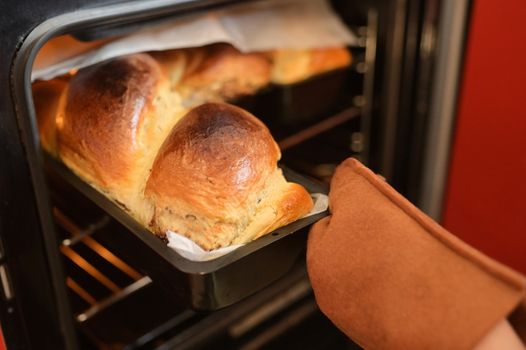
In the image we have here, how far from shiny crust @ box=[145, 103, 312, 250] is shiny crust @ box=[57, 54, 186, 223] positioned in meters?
0.05

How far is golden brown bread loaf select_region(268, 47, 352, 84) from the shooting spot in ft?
3.52

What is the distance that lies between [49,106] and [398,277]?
547 millimetres

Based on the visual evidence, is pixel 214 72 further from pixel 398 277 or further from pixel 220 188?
pixel 398 277

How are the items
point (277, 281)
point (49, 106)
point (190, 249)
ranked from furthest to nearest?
1. point (277, 281)
2. point (49, 106)
3. point (190, 249)

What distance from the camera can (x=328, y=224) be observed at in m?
0.61

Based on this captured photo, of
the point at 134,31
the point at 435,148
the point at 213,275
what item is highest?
the point at 134,31

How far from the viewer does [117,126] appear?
73 centimetres

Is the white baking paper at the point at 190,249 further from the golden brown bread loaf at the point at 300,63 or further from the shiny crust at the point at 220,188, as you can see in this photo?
the golden brown bread loaf at the point at 300,63

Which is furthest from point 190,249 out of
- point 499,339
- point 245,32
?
point 245,32

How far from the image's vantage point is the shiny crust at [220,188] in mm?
630

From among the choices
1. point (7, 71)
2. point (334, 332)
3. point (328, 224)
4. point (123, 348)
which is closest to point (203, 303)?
point (328, 224)

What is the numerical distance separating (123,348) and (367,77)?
67 cm

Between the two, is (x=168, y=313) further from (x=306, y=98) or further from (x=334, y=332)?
(x=306, y=98)

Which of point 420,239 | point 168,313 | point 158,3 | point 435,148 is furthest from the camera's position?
point 435,148
